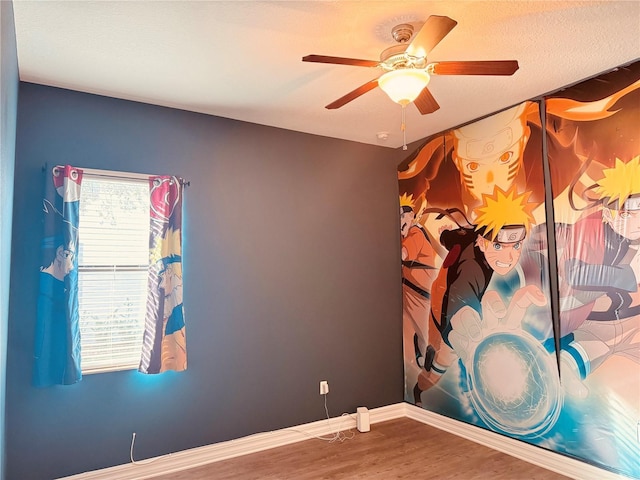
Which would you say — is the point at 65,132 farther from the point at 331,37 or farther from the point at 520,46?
the point at 520,46

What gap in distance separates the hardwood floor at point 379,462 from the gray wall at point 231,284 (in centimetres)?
27

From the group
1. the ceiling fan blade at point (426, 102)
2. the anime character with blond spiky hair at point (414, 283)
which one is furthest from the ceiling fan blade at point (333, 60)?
the anime character with blond spiky hair at point (414, 283)

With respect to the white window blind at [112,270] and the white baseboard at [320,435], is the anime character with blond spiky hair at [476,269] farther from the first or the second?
the white window blind at [112,270]

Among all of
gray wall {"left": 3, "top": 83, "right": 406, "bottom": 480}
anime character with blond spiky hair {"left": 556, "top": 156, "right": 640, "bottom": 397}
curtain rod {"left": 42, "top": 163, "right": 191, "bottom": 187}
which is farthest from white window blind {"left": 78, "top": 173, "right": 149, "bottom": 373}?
anime character with blond spiky hair {"left": 556, "top": 156, "right": 640, "bottom": 397}

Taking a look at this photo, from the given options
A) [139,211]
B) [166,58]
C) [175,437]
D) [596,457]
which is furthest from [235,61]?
[596,457]

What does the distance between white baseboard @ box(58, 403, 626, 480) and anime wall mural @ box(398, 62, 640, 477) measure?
0.08m

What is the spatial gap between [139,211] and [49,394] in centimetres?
132

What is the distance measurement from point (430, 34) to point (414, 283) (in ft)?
8.93

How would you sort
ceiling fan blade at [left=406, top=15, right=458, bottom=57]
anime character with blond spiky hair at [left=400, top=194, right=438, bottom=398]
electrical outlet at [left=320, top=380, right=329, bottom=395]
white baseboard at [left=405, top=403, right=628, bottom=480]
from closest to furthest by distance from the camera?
ceiling fan blade at [left=406, top=15, right=458, bottom=57]
white baseboard at [left=405, top=403, right=628, bottom=480]
electrical outlet at [left=320, top=380, right=329, bottom=395]
anime character with blond spiky hair at [left=400, top=194, right=438, bottom=398]

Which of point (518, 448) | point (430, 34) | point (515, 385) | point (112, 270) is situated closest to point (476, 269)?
point (515, 385)

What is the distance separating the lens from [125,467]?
2975 mm

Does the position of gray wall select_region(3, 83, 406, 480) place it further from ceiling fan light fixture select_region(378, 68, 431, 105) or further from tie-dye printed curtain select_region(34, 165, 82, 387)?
ceiling fan light fixture select_region(378, 68, 431, 105)

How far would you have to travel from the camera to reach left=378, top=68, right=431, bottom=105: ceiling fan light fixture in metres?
2.12

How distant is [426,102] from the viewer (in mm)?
2463
